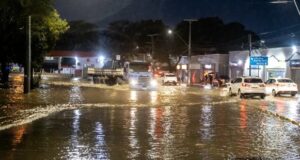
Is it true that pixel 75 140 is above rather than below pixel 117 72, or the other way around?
below

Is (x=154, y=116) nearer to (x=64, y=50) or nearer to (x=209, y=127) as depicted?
(x=209, y=127)

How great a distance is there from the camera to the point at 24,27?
48.2m

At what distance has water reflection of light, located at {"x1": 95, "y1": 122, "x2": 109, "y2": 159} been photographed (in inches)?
540

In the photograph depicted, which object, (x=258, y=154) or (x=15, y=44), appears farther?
(x=15, y=44)

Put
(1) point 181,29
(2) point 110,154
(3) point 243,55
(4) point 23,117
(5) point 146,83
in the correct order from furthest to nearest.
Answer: (1) point 181,29 < (3) point 243,55 < (5) point 146,83 < (4) point 23,117 < (2) point 110,154

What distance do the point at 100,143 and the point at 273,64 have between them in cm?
4924

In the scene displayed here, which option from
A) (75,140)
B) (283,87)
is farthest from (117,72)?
(75,140)

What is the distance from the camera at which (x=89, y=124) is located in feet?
69.5

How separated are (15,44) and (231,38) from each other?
7055 cm

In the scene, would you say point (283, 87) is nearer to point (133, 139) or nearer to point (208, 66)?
point (133, 139)

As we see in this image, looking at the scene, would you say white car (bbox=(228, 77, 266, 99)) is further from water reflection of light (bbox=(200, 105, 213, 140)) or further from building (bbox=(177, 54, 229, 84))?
building (bbox=(177, 54, 229, 84))

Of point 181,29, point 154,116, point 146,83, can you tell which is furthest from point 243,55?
point 154,116

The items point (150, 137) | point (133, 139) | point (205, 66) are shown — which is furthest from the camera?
point (205, 66)

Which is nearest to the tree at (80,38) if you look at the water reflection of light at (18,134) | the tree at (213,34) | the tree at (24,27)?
the tree at (213,34)
